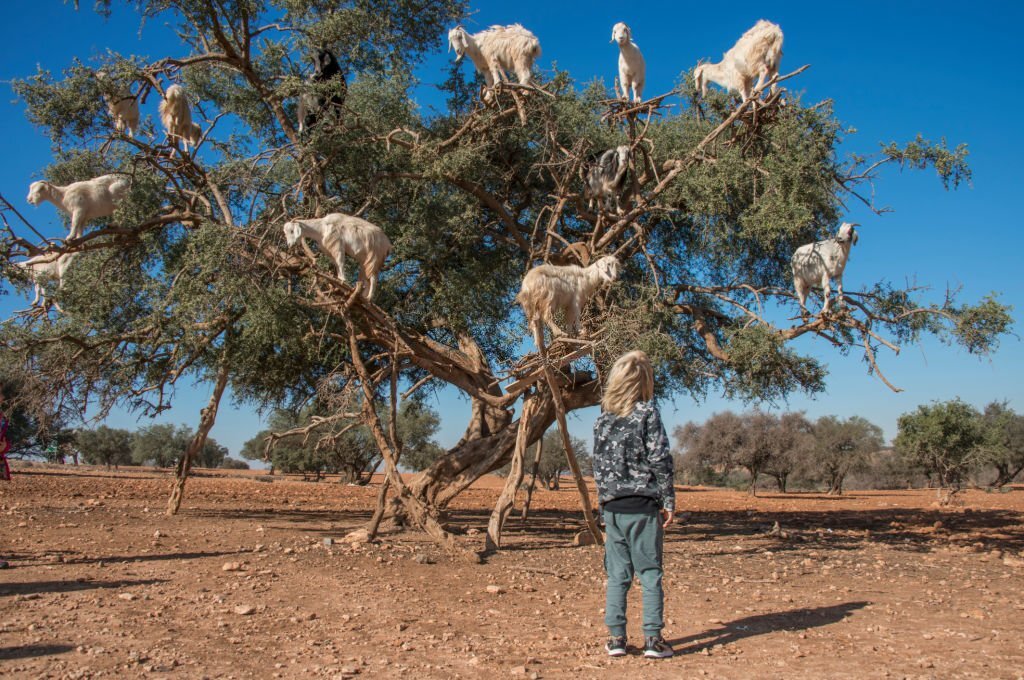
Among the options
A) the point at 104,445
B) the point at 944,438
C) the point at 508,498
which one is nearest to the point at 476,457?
the point at 508,498

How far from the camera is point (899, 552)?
9.66m

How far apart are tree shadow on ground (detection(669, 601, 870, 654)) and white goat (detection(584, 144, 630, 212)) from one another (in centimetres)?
540

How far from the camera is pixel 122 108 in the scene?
393 inches

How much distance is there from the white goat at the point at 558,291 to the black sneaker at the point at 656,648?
10.6ft

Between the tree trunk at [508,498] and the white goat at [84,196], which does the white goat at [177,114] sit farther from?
the tree trunk at [508,498]

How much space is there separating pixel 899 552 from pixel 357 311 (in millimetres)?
7688

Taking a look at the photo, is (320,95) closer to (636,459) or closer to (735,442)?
(636,459)

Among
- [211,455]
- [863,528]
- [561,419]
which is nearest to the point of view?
[561,419]

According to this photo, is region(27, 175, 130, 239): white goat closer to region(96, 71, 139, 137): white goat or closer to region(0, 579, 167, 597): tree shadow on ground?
region(96, 71, 139, 137): white goat

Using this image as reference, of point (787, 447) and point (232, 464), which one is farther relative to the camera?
point (232, 464)

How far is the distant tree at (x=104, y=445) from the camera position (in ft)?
145

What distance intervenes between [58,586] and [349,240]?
13.0 feet

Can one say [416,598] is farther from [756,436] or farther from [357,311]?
[756,436]

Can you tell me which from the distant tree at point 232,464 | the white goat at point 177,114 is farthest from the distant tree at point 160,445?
the white goat at point 177,114
